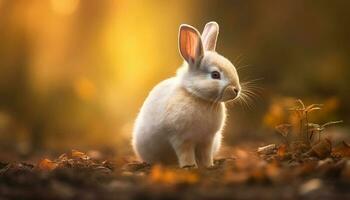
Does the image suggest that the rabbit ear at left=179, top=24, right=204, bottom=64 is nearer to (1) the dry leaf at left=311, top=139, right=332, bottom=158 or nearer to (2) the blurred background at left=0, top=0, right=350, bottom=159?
(1) the dry leaf at left=311, top=139, right=332, bottom=158

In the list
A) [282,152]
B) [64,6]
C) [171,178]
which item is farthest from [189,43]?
[64,6]

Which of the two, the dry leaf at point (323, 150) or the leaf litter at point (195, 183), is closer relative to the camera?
the leaf litter at point (195, 183)

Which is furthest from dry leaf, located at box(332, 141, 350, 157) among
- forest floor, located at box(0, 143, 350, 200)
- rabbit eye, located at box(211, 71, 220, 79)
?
rabbit eye, located at box(211, 71, 220, 79)

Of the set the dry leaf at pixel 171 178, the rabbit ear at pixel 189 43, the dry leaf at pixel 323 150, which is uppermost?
the rabbit ear at pixel 189 43

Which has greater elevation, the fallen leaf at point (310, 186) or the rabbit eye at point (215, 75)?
the rabbit eye at point (215, 75)

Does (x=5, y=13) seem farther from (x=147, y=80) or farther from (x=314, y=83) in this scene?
(x=314, y=83)

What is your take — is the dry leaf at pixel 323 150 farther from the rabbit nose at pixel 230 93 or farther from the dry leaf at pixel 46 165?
the dry leaf at pixel 46 165

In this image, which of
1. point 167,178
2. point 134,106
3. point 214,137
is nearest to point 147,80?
point 134,106

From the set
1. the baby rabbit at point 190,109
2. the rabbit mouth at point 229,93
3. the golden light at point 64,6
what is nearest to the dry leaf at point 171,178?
the baby rabbit at point 190,109
